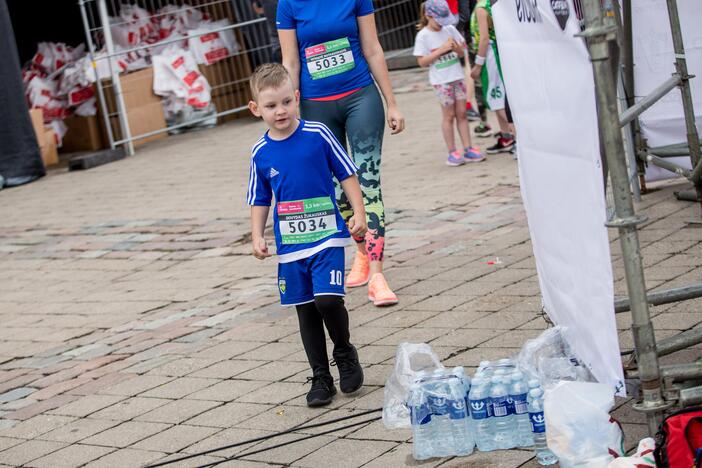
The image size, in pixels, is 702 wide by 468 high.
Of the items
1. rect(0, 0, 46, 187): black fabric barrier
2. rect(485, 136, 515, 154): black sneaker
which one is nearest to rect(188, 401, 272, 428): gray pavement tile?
rect(485, 136, 515, 154): black sneaker

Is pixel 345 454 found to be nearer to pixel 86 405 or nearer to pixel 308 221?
pixel 308 221

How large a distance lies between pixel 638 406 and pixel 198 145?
1181 cm

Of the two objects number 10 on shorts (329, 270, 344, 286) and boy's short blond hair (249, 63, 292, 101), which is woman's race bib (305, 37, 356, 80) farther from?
number 10 on shorts (329, 270, 344, 286)

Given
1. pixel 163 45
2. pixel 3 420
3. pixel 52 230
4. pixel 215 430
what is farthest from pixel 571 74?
pixel 163 45

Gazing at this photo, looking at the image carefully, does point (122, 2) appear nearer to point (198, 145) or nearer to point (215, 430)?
point (198, 145)

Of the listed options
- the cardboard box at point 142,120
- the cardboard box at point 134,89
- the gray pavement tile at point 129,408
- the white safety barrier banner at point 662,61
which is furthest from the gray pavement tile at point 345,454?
the cardboard box at point 142,120

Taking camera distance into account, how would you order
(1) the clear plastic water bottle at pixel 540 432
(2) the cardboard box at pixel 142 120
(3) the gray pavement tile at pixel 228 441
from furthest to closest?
(2) the cardboard box at pixel 142 120, (3) the gray pavement tile at pixel 228 441, (1) the clear plastic water bottle at pixel 540 432

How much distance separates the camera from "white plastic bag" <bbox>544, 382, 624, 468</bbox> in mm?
3570

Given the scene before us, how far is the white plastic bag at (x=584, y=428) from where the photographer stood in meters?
3.57

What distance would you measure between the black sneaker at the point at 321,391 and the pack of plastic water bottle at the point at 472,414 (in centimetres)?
77

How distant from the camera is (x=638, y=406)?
364cm

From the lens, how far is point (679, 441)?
11.0 feet

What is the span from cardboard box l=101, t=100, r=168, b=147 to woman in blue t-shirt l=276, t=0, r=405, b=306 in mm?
9426

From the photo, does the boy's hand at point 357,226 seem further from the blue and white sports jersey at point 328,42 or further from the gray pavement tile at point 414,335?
the blue and white sports jersey at point 328,42
